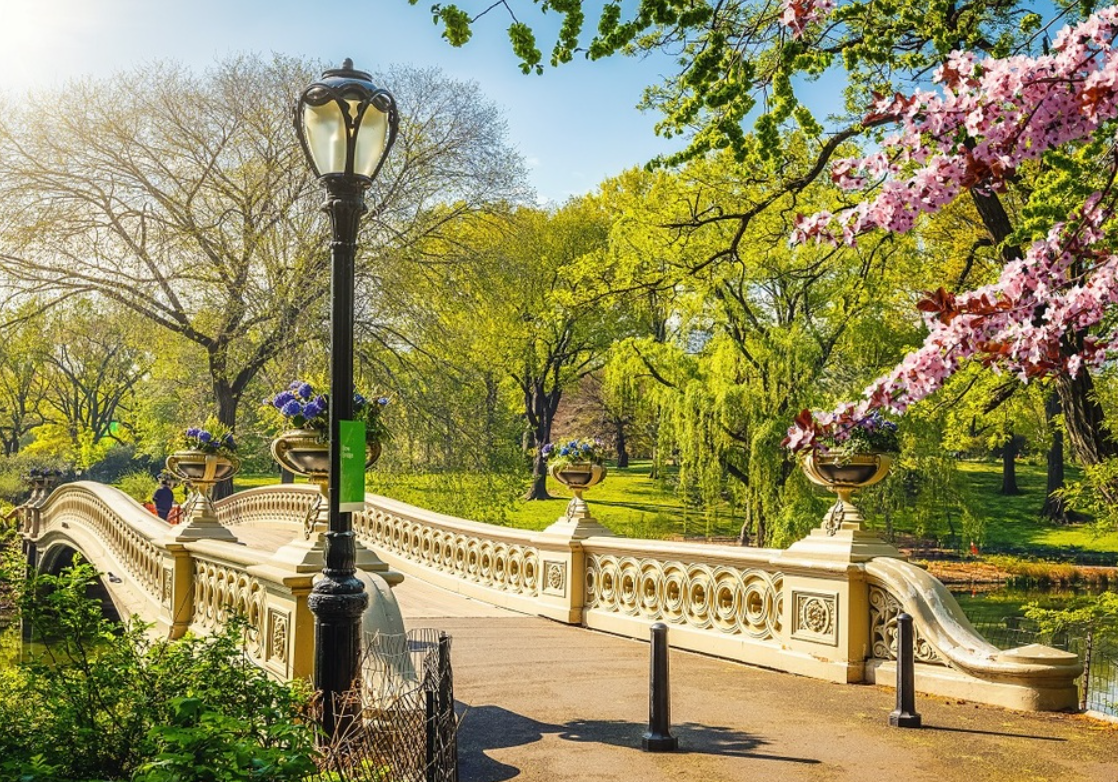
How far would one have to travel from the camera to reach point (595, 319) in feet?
144

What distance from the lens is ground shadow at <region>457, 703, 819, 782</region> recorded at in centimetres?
661

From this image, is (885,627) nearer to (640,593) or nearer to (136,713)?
(640,593)

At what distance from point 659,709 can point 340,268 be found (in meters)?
3.57

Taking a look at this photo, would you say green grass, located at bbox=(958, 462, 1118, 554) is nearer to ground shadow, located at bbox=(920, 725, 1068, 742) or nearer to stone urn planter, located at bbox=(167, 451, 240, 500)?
stone urn planter, located at bbox=(167, 451, 240, 500)

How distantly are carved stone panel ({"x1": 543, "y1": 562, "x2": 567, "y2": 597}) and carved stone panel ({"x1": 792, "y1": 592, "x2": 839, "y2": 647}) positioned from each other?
421 centimetres

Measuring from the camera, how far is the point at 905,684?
764cm

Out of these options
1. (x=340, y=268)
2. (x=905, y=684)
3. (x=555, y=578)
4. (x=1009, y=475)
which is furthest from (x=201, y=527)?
(x=1009, y=475)

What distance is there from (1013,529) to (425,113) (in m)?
29.2

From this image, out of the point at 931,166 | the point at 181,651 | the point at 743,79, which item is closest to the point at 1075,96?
the point at 931,166

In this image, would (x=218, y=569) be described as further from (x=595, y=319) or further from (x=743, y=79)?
(x=595, y=319)

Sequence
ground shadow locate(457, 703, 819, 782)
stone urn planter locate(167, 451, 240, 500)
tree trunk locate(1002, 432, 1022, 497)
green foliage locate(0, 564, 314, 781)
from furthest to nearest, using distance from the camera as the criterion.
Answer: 1. tree trunk locate(1002, 432, 1022, 497)
2. stone urn planter locate(167, 451, 240, 500)
3. ground shadow locate(457, 703, 819, 782)
4. green foliage locate(0, 564, 314, 781)

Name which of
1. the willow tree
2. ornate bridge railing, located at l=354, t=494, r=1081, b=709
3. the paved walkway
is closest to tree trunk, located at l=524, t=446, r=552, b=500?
the willow tree

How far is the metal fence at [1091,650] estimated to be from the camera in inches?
462

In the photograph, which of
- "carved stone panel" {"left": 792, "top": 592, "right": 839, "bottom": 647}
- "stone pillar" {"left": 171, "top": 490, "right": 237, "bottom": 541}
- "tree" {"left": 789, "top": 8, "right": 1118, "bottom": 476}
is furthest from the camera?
"stone pillar" {"left": 171, "top": 490, "right": 237, "bottom": 541}
